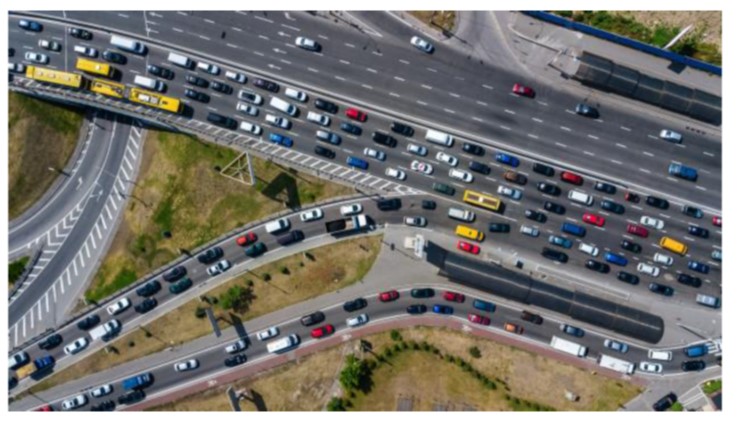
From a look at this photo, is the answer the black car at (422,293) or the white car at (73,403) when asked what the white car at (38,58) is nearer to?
the white car at (73,403)

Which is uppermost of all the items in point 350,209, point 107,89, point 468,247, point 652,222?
point 652,222

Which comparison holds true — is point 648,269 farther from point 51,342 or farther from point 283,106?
point 51,342

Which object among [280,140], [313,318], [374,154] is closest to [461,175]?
[374,154]

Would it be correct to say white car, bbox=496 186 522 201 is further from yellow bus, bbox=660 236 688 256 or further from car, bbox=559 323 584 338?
yellow bus, bbox=660 236 688 256

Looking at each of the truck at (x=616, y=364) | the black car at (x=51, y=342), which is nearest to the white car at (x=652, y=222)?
the truck at (x=616, y=364)

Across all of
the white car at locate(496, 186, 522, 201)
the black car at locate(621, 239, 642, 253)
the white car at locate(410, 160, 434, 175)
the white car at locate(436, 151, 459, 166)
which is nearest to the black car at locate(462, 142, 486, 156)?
the white car at locate(436, 151, 459, 166)

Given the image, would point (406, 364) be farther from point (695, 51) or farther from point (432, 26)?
point (695, 51)
